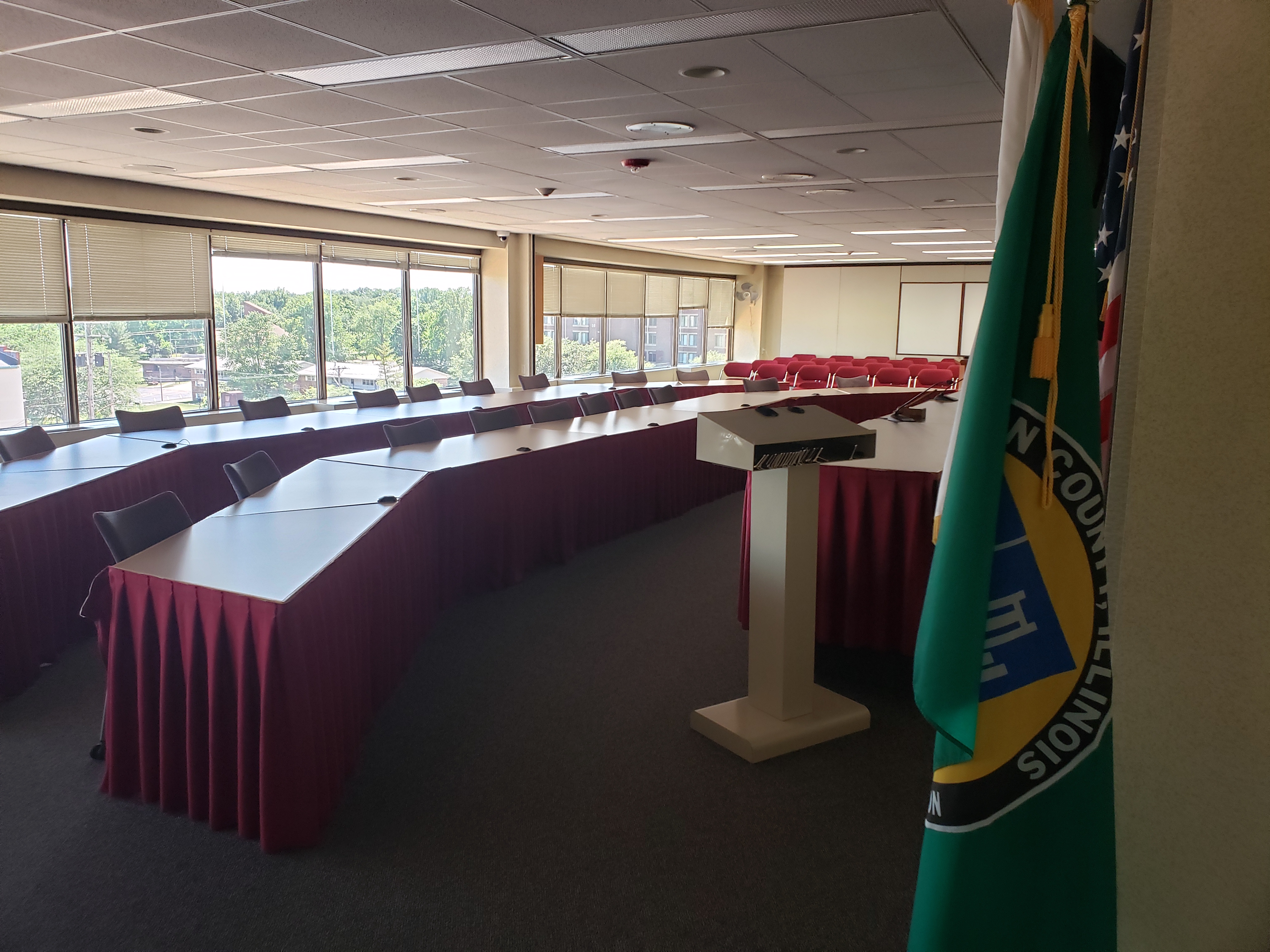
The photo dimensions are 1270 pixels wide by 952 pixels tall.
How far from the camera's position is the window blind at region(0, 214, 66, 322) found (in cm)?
761

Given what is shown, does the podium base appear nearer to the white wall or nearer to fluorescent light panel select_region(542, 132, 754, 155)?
fluorescent light panel select_region(542, 132, 754, 155)

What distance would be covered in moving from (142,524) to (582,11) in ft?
8.70

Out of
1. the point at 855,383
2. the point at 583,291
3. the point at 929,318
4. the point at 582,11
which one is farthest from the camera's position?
the point at 929,318

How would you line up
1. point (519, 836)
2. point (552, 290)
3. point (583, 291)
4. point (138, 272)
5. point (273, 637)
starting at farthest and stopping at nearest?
point (583, 291)
point (552, 290)
point (138, 272)
point (519, 836)
point (273, 637)

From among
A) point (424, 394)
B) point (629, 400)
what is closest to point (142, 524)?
point (629, 400)

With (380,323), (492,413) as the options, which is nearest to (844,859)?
(492,413)

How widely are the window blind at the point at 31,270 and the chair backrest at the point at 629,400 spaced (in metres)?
5.43

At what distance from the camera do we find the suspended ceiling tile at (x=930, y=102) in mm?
4223

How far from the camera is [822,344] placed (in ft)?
63.8

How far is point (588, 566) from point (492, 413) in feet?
5.75

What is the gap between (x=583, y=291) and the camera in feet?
49.9

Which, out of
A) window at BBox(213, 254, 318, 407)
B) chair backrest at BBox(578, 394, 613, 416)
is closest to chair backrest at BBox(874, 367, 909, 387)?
chair backrest at BBox(578, 394, 613, 416)

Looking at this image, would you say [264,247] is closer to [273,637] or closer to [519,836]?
[273,637]

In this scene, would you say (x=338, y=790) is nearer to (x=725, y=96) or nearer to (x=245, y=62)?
(x=245, y=62)
